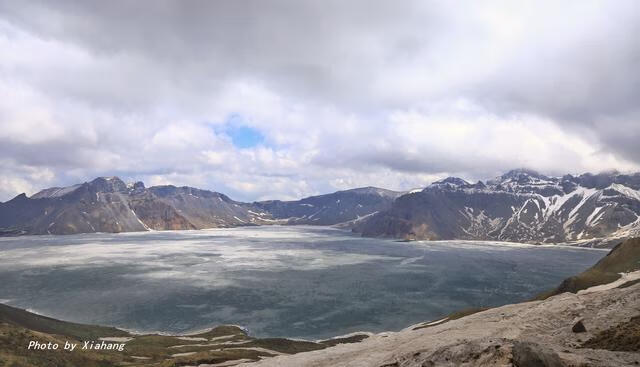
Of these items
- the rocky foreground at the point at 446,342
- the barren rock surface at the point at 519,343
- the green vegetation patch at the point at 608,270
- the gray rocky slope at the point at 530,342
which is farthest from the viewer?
the green vegetation patch at the point at 608,270

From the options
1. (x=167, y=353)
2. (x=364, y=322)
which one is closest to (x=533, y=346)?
(x=167, y=353)

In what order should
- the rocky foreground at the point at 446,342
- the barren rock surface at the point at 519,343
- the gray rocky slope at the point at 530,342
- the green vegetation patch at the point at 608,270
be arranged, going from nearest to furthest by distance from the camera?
the barren rock surface at the point at 519,343, the gray rocky slope at the point at 530,342, the rocky foreground at the point at 446,342, the green vegetation patch at the point at 608,270

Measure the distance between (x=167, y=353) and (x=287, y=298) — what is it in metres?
77.0

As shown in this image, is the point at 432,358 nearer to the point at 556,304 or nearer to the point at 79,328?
the point at 556,304

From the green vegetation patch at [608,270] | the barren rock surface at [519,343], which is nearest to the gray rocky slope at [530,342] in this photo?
the barren rock surface at [519,343]

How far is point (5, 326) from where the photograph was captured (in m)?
73.7

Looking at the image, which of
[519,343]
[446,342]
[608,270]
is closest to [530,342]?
[519,343]

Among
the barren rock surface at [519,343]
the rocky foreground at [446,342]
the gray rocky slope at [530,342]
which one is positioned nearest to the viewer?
the barren rock surface at [519,343]

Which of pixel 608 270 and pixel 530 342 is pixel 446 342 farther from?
pixel 608 270

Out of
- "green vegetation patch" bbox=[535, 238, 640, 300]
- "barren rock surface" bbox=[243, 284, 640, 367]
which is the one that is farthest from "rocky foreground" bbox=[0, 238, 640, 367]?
"green vegetation patch" bbox=[535, 238, 640, 300]

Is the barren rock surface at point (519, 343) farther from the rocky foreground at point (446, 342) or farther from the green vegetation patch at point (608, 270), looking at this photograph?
the green vegetation patch at point (608, 270)

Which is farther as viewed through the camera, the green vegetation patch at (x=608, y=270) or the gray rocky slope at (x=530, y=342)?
the green vegetation patch at (x=608, y=270)

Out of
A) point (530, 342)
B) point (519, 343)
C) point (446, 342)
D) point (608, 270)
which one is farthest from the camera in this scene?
point (608, 270)

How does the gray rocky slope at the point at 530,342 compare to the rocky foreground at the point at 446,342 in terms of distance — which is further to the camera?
the rocky foreground at the point at 446,342
